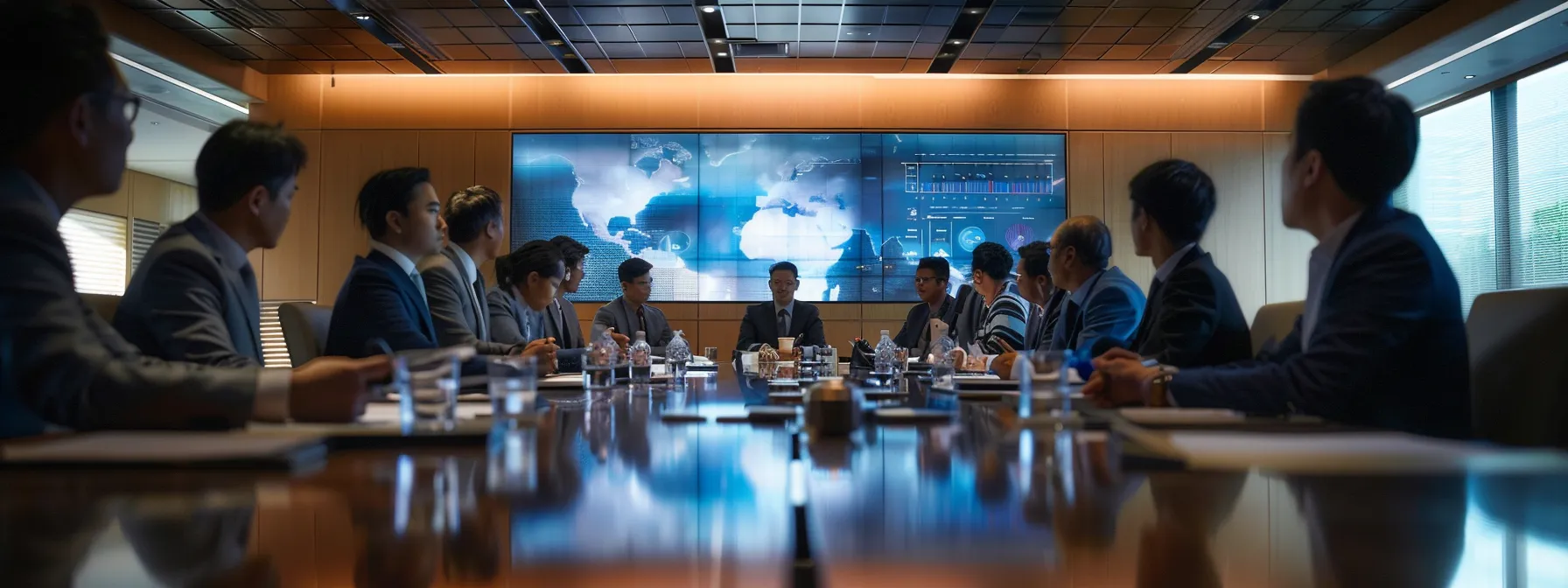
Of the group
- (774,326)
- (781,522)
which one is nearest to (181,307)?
(781,522)

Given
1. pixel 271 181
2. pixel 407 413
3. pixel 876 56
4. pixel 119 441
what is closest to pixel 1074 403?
pixel 407 413

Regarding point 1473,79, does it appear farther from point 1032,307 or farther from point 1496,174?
point 1032,307

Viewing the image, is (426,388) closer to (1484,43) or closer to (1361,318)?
(1361,318)

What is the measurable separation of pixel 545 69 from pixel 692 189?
1.42 meters

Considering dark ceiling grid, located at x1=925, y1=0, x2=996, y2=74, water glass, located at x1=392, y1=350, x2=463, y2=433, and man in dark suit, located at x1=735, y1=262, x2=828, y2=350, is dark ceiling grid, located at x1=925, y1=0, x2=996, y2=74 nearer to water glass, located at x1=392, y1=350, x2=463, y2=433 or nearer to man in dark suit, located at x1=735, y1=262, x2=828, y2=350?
man in dark suit, located at x1=735, y1=262, x2=828, y2=350

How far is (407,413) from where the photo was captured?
48.9 inches

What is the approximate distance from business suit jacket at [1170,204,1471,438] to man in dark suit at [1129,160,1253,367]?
0.53m

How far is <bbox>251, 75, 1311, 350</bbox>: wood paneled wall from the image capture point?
25.0 ft

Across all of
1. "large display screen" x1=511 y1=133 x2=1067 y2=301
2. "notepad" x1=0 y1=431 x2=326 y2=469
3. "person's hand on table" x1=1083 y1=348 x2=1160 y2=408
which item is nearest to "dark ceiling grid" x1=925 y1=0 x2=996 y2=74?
"large display screen" x1=511 y1=133 x2=1067 y2=301

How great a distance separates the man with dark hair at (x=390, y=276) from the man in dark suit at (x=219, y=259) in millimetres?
352

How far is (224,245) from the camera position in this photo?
1.97m

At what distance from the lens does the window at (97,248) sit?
9492 mm

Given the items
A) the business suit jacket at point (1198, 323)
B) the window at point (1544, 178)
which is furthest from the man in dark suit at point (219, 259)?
the window at point (1544, 178)

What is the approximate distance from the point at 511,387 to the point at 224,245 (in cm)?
96
